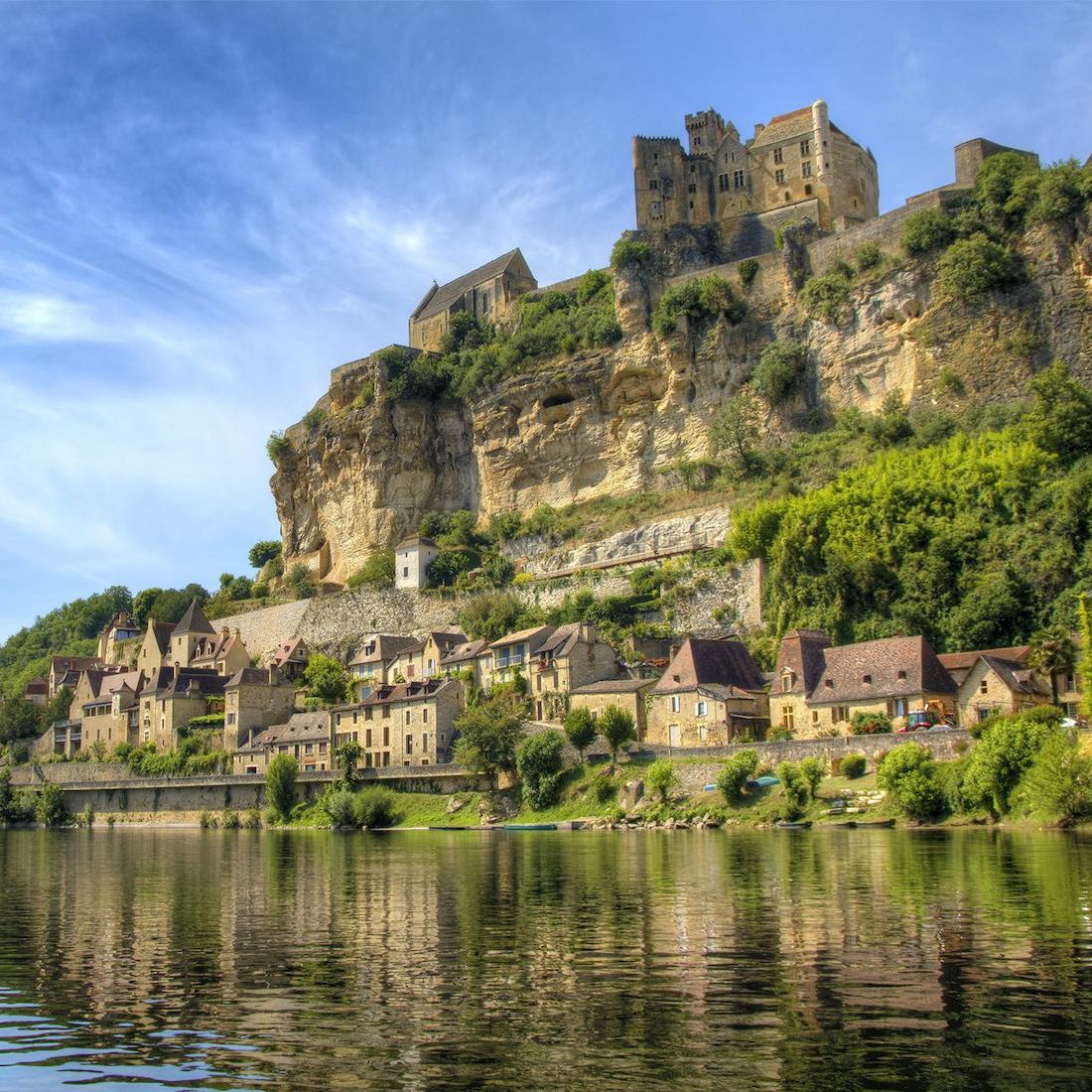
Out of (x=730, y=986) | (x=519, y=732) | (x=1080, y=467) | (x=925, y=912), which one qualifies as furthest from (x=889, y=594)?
(x=730, y=986)

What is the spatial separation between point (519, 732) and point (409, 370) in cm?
4274

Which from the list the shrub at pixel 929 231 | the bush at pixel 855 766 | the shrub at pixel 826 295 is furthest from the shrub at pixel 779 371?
the bush at pixel 855 766

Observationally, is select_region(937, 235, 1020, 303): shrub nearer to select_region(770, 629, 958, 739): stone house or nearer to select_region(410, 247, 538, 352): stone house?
select_region(770, 629, 958, 739): stone house

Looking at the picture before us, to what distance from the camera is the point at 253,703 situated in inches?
2997

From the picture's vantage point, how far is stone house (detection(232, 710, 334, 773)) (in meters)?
69.7

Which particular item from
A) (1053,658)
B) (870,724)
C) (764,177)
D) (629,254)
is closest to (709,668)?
(870,724)

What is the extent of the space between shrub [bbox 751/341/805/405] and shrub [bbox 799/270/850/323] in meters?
2.30

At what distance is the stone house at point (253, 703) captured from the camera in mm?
75500

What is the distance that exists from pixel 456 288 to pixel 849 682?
6156cm

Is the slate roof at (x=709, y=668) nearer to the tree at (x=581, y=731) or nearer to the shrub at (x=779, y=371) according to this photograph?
the tree at (x=581, y=731)

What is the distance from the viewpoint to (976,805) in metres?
39.2

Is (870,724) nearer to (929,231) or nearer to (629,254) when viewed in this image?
(929,231)

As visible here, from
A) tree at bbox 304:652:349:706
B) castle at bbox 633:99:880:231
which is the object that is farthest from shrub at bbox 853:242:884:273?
tree at bbox 304:652:349:706

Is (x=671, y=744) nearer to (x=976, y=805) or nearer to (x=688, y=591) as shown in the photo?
(x=688, y=591)
